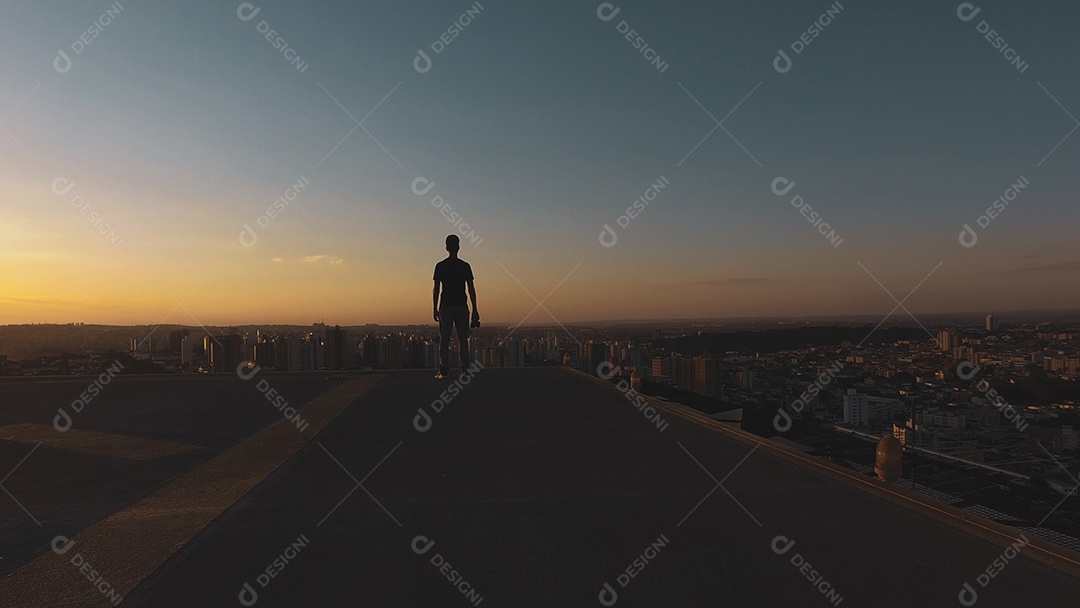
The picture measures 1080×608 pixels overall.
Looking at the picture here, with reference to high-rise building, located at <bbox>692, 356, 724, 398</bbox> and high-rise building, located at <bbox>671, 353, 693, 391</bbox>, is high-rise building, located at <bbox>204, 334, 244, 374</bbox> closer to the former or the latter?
high-rise building, located at <bbox>671, 353, 693, 391</bbox>

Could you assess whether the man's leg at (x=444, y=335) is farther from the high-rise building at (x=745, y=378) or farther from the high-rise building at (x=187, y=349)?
the high-rise building at (x=187, y=349)

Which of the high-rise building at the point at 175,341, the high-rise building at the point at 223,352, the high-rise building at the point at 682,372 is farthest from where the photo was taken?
the high-rise building at the point at 175,341

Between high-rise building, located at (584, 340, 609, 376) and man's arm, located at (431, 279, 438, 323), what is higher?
man's arm, located at (431, 279, 438, 323)

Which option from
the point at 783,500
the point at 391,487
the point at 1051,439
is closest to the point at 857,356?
the point at 1051,439

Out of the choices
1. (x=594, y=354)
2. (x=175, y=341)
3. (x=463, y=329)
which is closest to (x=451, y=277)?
(x=463, y=329)

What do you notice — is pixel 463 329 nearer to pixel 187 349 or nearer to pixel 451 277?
pixel 451 277

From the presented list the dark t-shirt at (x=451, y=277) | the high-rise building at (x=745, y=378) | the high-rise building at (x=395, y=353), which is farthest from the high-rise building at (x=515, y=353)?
the dark t-shirt at (x=451, y=277)

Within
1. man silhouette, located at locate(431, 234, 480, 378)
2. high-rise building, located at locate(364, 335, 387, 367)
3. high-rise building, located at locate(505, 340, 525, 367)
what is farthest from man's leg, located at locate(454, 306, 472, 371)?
high-rise building, located at locate(364, 335, 387, 367)
